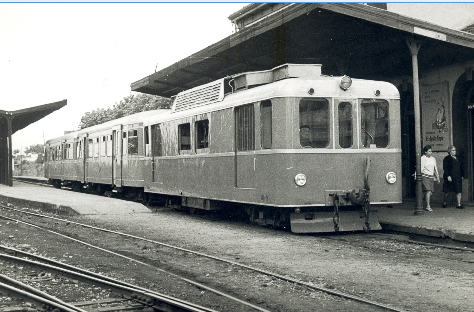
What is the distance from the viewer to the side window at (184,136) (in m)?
14.6

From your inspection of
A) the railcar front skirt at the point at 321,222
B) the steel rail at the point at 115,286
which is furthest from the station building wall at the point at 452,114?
the steel rail at the point at 115,286

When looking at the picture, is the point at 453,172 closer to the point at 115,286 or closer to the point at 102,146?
the point at 115,286

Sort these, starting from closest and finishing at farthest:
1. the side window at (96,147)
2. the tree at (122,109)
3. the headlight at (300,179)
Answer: the headlight at (300,179), the side window at (96,147), the tree at (122,109)

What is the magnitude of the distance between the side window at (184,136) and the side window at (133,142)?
4520 millimetres

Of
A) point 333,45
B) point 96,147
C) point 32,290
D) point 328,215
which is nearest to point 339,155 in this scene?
point 328,215

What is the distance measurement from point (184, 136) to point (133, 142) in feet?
17.0

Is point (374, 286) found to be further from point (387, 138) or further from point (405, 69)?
point (405, 69)

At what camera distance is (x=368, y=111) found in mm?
11656

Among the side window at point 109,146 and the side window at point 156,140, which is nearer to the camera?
the side window at point 156,140

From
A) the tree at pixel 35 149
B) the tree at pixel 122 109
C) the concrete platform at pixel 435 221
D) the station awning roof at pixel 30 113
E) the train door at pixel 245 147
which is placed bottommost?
the concrete platform at pixel 435 221

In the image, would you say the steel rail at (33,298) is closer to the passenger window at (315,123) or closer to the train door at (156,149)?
the passenger window at (315,123)

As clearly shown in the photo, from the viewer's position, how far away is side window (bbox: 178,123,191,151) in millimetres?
14608

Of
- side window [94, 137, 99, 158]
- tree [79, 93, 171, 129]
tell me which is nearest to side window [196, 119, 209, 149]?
side window [94, 137, 99, 158]

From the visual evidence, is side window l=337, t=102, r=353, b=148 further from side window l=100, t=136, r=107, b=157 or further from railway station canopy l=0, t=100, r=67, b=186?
railway station canopy l=0, t=100, r=67, b=186
